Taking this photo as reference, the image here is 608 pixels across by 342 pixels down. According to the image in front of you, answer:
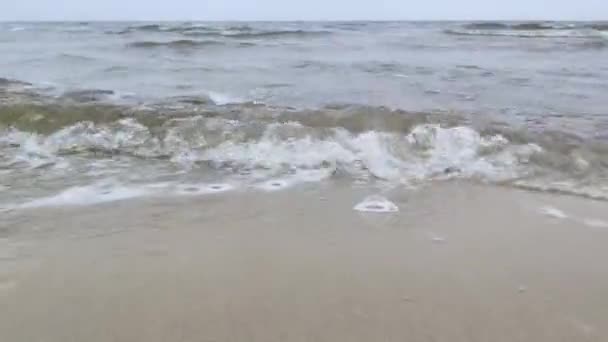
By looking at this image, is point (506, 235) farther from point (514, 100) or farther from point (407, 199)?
point (514, 100)

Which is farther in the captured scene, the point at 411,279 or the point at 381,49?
the point at 381,49

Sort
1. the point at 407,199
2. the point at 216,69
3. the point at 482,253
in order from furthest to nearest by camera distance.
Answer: the point at 216,69
the point at 407,199
the point at 482,253

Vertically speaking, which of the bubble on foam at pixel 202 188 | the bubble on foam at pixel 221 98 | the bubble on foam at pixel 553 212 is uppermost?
the bubble on foam at pixel 221 98

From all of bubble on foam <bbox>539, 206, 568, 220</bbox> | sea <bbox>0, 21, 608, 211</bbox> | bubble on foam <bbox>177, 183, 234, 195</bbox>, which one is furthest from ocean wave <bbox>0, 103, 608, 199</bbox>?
bubble on foam <bbox>539, 206, 568, 220</bbox>

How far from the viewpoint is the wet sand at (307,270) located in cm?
187

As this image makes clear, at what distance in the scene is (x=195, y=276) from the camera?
7.38ft

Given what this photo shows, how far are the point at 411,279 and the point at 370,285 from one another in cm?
17

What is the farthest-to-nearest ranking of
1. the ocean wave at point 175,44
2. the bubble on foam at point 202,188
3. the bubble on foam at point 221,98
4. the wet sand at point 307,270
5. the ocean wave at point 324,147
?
the ocean wave at point 175,44
the bubble on foam at point 221,98
the ocean wave at point 324,147
the bubble on foam at point 202,188
the wet sand at point 307,270

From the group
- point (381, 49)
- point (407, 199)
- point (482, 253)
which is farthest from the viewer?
point (381, 49)

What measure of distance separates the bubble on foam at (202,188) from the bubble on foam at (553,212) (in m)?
1.73

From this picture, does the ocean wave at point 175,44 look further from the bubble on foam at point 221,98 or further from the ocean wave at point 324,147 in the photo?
the ocean wave at point 324,147

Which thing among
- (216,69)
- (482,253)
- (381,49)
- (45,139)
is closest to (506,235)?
(482,253)

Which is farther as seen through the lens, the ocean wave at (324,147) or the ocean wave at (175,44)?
the ocean wave at (175,44)

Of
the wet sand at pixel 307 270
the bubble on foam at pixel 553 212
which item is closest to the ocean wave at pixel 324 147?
the bubble on foam at pixel 553 212
